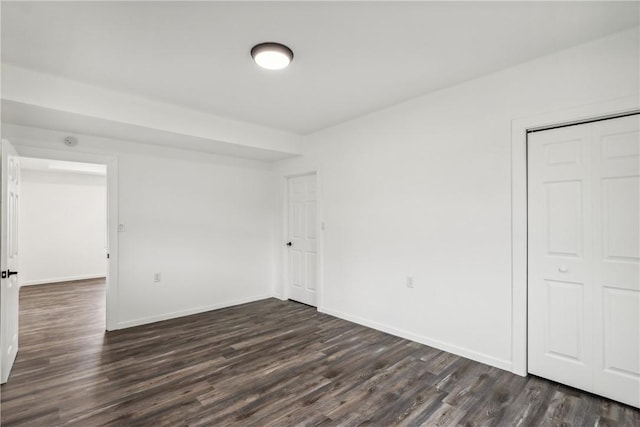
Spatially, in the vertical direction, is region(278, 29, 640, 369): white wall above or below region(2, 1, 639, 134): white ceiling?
below

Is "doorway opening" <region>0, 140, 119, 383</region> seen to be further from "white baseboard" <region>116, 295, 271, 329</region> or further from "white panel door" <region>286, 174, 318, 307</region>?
"white panel door" <region>286, 174, 318, 307</region>

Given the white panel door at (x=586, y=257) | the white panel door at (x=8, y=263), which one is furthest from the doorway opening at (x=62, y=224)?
the white panel door at (x=586, y=257)

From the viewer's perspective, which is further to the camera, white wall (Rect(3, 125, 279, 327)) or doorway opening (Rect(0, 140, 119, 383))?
doorway opening (Rect(0, 140, 119, 383))

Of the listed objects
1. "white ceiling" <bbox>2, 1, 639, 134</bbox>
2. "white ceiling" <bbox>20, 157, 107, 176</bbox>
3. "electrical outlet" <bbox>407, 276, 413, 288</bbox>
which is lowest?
"electrical outlet" <bbox>407, 276, 413, 288</bbox>

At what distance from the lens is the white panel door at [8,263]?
8.24 ft

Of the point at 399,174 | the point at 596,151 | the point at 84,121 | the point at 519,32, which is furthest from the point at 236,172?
the point at 596,151

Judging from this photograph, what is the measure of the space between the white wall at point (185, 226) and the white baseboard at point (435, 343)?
5.83 feet

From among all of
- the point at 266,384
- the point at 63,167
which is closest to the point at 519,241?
the point at 266,384

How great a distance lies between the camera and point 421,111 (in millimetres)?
3277

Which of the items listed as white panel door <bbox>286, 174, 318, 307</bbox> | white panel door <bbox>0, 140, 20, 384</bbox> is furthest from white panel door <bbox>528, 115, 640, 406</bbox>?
white panel door <bbox>0, 140, 20, 384</bbox>

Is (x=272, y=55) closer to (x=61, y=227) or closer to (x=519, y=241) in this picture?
(x=519, y=241)

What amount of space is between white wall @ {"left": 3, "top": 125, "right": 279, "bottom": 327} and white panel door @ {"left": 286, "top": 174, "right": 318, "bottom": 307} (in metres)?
0.41

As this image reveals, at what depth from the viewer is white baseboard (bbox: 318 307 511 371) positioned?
273 cm

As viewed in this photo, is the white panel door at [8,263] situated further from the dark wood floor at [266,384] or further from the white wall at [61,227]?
the white wall at [61,227]
